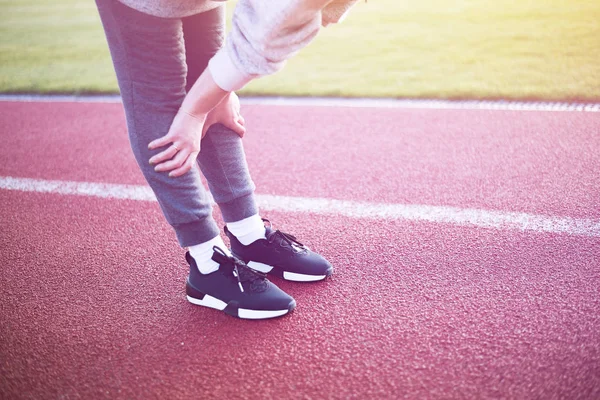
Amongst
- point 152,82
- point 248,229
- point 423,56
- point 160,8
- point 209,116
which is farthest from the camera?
point 423,56

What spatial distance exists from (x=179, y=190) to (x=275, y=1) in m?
0.69

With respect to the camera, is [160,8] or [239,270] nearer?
[160,8]

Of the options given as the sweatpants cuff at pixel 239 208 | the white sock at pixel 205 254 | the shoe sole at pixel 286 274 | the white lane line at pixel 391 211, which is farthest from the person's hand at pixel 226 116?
the white lane line at pixel 391 211

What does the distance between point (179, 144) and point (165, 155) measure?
0.18ft

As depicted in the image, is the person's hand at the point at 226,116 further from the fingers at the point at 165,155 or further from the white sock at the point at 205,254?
the white sock at the point at 205,254

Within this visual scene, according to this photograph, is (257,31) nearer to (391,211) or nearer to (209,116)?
(209,116)

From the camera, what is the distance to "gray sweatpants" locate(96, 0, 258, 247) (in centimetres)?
140

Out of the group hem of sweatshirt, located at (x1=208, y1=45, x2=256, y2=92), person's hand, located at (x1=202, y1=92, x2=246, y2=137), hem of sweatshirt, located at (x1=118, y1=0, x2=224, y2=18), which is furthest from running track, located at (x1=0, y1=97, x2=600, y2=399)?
hem of sweatshirt, located at (x1=118, y1=0, x2=224, y2=18)

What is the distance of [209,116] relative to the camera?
5.48 feet

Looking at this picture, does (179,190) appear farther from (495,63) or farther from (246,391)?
(495,63)

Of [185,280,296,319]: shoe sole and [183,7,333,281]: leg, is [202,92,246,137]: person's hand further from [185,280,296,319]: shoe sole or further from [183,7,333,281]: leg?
[185,280,296,319]: shoe sole

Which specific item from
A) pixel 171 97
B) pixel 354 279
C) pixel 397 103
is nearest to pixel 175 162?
pixel 171 97

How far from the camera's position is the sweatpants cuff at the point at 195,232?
1668mm

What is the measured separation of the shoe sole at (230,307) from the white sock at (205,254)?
102 millimetres
